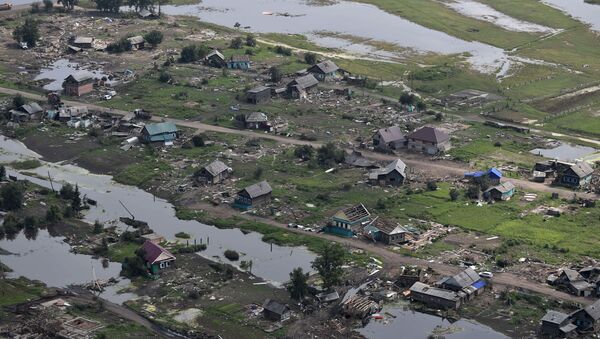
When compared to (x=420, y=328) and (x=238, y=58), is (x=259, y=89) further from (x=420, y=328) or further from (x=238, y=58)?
(x=420, y=328)

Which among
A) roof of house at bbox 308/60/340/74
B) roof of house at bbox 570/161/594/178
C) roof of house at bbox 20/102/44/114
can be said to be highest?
roof of house at bbox 570/161/594/178

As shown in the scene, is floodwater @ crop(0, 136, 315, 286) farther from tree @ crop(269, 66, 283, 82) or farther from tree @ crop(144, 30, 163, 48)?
tree @ crop(144, 30, 163, 48)

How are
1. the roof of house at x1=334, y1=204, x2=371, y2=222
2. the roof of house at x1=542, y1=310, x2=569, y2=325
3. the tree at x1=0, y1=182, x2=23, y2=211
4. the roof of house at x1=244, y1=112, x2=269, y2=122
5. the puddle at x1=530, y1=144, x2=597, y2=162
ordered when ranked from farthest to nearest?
the roof of house at x1=244, y1=112, x2=269, y2=122, the puddle at x1=530, y1=144, x2=597, y2=162, the tree at x1=0, y1=182, x2=23, y2=211, the roof of house at x1=334, y1=204, x2=371, y2=222, the roof of house at x1=542, y1=310, x2=569, y2=325

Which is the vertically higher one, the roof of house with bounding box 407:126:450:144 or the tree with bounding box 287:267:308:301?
the roof of house with bounding box 407:126:450:144

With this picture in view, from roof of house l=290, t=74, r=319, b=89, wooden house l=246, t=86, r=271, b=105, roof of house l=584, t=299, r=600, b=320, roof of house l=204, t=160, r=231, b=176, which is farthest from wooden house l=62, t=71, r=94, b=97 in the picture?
roof of house l=584, t=299, r=600, b=320

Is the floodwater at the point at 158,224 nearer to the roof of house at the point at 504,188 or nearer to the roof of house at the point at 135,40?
the roof of house at the point at 504,188

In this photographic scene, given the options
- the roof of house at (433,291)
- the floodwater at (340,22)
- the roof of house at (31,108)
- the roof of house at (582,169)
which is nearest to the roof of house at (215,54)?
the floodwater at (340,22)
